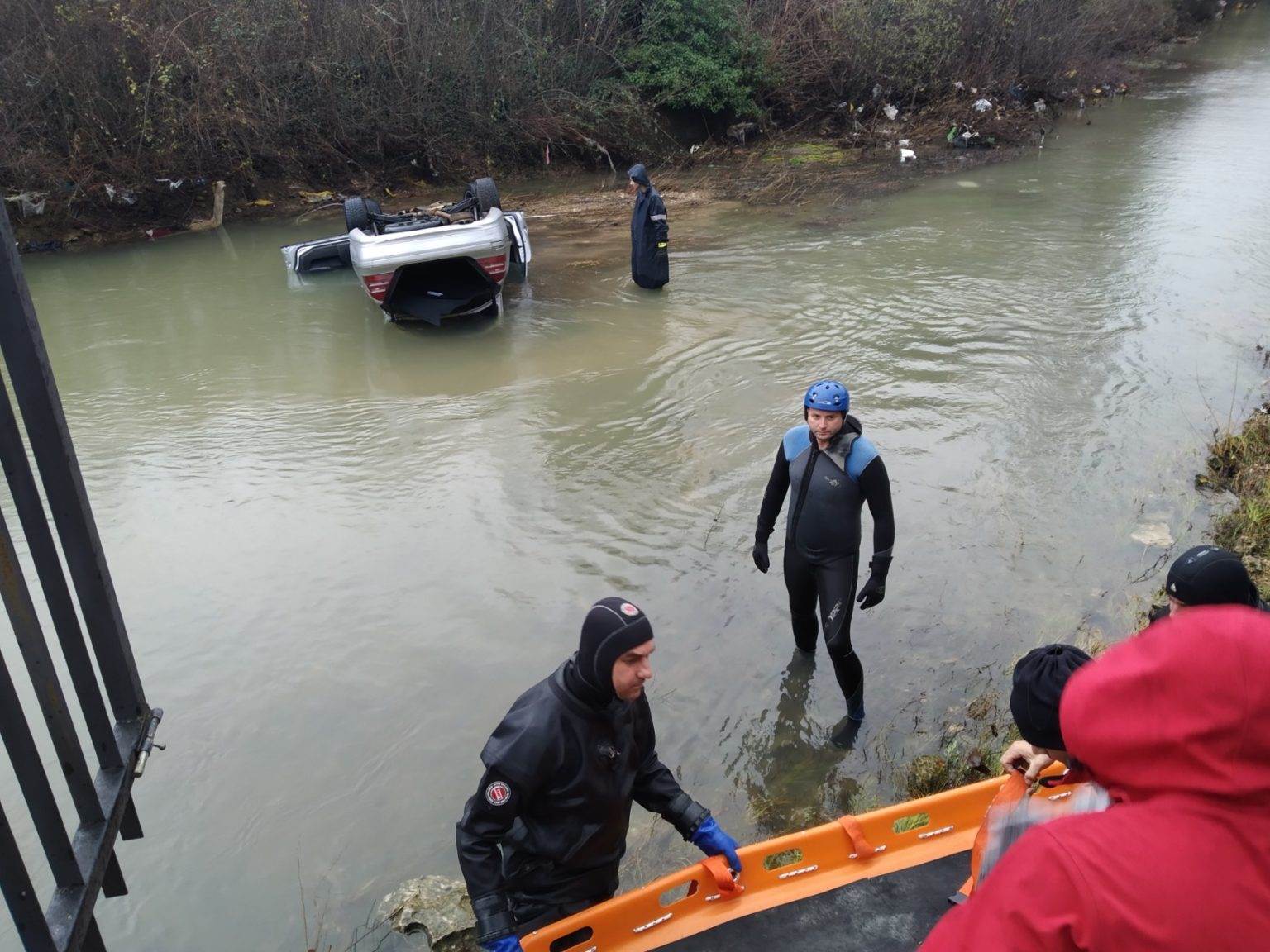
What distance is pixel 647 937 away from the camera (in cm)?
314

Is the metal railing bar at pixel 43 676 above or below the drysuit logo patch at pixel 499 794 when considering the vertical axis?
above

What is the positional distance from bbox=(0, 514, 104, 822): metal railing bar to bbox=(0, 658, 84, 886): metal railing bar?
0.06 metres

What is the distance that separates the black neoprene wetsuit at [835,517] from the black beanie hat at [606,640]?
7.28 ft

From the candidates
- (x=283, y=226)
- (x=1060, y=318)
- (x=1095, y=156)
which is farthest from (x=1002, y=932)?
(x=1095, y=156)

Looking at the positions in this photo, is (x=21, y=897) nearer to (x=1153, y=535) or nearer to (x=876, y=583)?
(x=876, y=583)

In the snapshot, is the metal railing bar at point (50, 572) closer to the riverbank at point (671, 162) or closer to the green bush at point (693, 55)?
the riverbank at point (671, 162)

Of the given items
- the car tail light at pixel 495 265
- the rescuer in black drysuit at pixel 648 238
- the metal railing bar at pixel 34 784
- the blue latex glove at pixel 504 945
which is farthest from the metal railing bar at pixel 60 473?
the rescuer in black drysuit at pixel 648 238

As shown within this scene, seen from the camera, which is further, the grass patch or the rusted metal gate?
the grass patch

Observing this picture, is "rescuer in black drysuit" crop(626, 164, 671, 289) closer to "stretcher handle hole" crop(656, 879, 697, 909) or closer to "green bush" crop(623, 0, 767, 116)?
"stretcher handle hole" crop(656, 879, 697, 909)

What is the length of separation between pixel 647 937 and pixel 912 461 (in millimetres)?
5603

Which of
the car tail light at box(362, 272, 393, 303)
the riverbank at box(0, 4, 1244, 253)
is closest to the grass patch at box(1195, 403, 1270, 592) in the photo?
the car tail light at box(362, 272, 393, 303)

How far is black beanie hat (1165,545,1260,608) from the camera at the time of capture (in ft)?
11.5

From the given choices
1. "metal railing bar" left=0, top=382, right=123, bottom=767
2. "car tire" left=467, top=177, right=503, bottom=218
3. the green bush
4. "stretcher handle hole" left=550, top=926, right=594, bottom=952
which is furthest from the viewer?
the green bush

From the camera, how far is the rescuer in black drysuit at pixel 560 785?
2.78 metres
